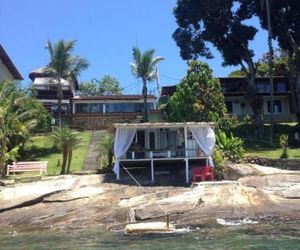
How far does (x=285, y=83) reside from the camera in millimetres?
71062

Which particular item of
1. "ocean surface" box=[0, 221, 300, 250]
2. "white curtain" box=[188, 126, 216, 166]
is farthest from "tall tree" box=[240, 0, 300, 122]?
"ocean surface" box=[0, 221, 300, 250]

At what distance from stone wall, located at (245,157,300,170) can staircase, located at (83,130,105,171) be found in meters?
12.2

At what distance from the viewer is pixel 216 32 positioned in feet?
194

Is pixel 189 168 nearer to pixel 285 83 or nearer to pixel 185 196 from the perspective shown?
pixel 185 196

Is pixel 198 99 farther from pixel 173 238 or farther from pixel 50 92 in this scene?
pixel 50 92

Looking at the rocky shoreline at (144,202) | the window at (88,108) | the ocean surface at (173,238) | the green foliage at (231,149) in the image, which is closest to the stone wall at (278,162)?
the green foliage at (231,149)

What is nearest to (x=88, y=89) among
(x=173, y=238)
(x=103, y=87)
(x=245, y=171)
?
(x=103, y=87)

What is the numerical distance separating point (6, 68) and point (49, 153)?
13484 millimetres

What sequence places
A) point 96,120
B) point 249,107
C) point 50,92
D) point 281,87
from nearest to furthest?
point 96,120, point 249,107, point 281,87, point 50,92

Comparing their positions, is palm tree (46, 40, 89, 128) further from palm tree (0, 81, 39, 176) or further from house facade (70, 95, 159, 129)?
palm tree (0, 81, 39, 176)

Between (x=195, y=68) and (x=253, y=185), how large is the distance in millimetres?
21162

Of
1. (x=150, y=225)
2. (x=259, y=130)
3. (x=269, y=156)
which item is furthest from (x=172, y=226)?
(x=259, y=130)

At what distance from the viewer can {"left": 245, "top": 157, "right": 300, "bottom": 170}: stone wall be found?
130 ft

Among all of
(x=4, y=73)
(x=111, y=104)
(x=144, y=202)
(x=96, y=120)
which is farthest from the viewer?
(x=111, y=104)
